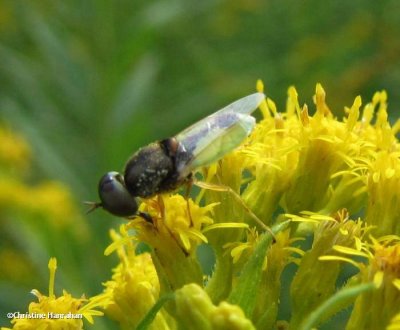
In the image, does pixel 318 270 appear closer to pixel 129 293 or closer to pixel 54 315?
pixel 129 293

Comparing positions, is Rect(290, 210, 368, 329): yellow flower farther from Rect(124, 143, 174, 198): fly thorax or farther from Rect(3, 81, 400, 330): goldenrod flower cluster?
Rect(124, 143, 174, 198): fly thorax

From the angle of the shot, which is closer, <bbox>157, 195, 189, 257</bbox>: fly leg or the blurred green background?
<bbox>157, 195, 189, 257</bbox>: fly leg

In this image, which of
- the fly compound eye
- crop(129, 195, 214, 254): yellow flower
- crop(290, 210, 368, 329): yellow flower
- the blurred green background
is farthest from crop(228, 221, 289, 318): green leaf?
the blurred green background

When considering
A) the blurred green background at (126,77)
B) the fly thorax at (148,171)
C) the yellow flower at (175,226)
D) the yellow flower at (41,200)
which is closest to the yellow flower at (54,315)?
the yellow flower at (175,226)

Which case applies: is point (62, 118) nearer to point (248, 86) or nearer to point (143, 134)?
point (143, 134)

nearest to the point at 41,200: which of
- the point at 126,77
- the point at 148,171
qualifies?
the point at 126,77

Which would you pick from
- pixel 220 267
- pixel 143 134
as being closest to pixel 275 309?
pixel 220 267
